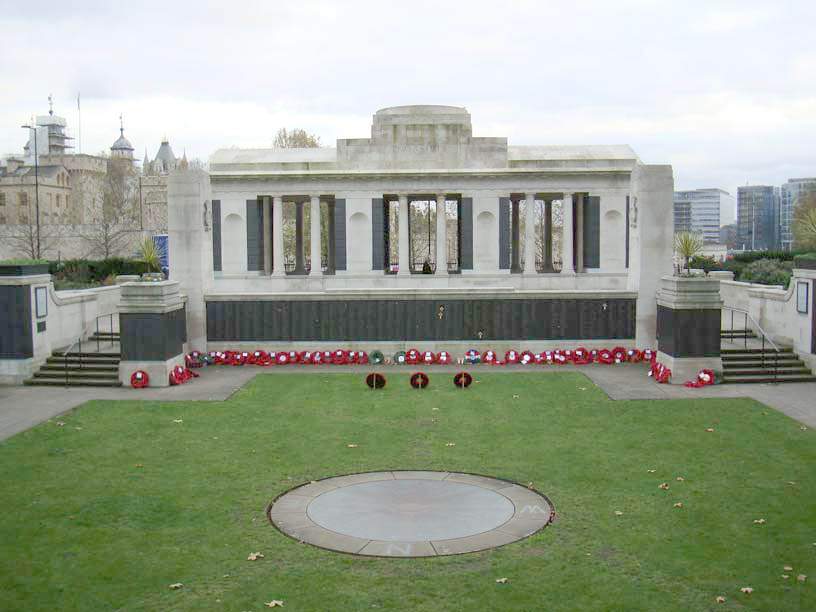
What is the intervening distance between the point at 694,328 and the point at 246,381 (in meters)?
12.1

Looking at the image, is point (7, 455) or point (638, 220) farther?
point (638, 220)

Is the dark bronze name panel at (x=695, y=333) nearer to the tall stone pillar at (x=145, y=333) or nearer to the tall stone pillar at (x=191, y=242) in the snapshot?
the tall stone pillar at (x=145, y=333)

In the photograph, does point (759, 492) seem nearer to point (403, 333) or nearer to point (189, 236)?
point (403, 333)

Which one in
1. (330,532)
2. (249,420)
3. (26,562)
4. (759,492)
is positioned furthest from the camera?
(249,420)

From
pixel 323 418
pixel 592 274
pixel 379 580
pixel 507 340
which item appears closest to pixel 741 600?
pixel 379 580

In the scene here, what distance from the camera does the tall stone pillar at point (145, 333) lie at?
22.9 m

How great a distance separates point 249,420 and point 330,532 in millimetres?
7561

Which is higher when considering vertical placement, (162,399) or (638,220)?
(638,220)

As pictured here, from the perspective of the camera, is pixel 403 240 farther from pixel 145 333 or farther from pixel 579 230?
pixel 145 333

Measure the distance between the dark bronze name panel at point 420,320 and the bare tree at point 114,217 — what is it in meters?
30.1

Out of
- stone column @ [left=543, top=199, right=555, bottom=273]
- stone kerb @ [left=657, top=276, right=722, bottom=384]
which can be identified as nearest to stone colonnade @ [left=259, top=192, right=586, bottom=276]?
stone column @ [left=543, top=199, right=555, bottom=273]

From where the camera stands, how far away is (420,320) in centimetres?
2658

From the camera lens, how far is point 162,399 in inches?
832

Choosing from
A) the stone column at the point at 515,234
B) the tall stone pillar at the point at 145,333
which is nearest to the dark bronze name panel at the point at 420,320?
the tall stone pillar at the point at 145,333
